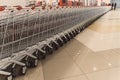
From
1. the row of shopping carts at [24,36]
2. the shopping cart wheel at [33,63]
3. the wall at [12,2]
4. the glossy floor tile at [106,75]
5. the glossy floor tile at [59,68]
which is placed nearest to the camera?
the row of shopping carts at [24,36]

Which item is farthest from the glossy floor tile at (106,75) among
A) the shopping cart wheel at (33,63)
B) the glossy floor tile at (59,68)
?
the shopping cart wheel at (33,63)

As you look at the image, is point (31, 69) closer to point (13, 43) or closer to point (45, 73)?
point (45, 73)

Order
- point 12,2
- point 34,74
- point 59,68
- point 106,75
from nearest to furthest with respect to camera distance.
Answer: point 106,75, point 34,74, point 59,68, point 12,2

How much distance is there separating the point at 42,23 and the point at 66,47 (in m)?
1.12

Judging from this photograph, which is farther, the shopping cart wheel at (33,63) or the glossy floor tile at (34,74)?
the shopping cart wheel at (33,63)

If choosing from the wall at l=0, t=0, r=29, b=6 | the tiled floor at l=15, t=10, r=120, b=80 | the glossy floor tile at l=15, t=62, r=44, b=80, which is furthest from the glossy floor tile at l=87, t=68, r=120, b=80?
the wall at l=0, t=0, r=29, b=6

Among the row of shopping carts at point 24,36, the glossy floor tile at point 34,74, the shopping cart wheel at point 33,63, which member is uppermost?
the row of shopping carts at point 24,36

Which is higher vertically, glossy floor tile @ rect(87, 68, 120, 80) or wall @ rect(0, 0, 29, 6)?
wall @ rect(0, 0, 29, 6)

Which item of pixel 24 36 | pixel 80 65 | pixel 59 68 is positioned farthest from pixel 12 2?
pixel 80 65

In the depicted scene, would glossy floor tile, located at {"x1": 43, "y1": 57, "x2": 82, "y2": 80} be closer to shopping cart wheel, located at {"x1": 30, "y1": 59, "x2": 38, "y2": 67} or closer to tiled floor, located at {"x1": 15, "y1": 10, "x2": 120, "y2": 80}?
tiled floor, located at {"x1": 15, "y1": 10, "x2": 120, "y2": 80}

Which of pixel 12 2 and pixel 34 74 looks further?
pixel 12 2

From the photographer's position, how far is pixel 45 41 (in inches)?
119

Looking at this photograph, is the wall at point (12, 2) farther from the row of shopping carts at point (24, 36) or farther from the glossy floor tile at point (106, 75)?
the glossy floor tile at point (106, 75)

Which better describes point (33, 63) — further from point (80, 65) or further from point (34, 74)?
point (80, 65)
